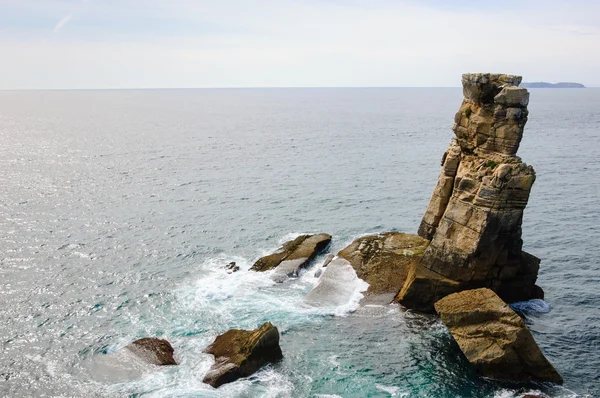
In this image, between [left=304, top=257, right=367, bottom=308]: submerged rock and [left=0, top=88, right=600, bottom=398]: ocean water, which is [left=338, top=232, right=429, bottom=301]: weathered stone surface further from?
[left=0, top=88, right=600, bottom=398]: ocean water

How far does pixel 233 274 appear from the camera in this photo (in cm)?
4703

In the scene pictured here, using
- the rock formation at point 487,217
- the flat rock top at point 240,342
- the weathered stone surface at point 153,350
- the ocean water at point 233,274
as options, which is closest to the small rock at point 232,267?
the ocean water at point 233,274

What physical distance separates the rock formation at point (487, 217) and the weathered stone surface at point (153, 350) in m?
18.3

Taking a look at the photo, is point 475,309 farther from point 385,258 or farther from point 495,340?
point 385,258

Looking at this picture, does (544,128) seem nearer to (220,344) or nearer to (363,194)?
(363,194)

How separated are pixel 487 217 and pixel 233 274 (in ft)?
74.3

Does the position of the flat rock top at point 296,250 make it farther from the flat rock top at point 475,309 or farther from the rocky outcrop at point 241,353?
the flat rock top at point 475,309

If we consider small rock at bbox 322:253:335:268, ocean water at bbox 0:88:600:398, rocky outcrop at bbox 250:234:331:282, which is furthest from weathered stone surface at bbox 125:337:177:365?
small rock at bbox 322:253:335:268

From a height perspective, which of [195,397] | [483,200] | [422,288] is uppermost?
[483,200]

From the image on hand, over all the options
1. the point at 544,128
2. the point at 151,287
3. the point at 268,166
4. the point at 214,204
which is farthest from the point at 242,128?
the point at 151,287

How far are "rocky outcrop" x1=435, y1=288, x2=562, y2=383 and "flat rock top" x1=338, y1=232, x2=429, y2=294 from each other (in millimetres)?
8612

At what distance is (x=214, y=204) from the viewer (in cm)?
7019

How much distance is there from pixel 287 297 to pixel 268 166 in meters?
56.8

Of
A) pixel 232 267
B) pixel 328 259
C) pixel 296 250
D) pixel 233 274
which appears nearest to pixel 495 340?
pixel 328 259
